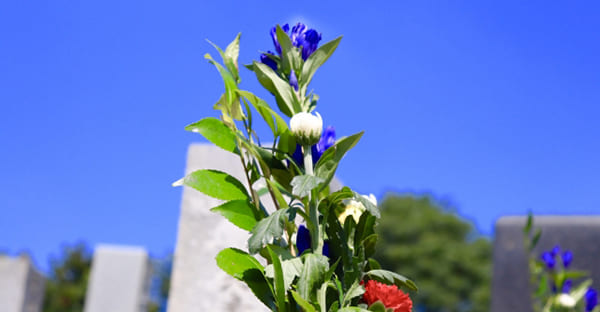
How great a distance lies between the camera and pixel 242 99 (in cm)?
84

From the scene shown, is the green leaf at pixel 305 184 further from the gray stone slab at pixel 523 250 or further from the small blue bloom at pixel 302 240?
the gray stone slab at pixel 523 250

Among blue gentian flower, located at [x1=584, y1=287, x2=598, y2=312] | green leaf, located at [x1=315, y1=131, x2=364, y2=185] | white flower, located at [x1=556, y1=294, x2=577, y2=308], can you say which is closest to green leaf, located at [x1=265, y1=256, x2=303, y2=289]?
green leaf, located at [x1=315, y1=131, x2=364, y2=185]

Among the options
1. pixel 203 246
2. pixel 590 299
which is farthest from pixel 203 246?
pixel 590 299

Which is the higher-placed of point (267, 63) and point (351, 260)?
point (267, 63)

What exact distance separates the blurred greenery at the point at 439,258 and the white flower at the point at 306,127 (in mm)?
17506

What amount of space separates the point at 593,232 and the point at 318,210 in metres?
2.29

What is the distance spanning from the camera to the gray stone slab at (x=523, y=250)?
2.74m

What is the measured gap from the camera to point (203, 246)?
158 centimetres

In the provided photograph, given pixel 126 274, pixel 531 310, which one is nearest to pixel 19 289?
pixel 126 274

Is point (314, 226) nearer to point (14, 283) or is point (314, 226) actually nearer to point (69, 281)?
point (14, 283)

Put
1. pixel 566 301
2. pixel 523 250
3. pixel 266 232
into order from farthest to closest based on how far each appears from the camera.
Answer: pixel 523 250 < pixel 566 301 < pixel 266 232

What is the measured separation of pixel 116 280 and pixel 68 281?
33.3 ft

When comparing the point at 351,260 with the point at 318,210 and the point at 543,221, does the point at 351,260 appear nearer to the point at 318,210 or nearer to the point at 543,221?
the point at 318,210

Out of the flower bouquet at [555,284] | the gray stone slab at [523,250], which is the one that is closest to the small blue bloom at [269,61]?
the flower bouquet at [555,284]
